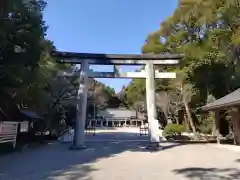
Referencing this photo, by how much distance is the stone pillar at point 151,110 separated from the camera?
13.7m

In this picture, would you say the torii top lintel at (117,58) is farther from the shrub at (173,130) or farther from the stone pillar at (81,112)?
the shrub at (173,130)

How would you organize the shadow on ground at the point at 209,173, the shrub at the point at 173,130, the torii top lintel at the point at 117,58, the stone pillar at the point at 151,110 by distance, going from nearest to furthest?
the shadow on ground at the point at 209,173 < the stone pillar at the point at 151,110 < the torii top lintel at the point at 117,58 < the shrub at the point at 173,130

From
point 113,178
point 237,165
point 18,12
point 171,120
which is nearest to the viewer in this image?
point 113,178

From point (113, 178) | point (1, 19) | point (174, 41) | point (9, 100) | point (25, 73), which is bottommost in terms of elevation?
point (113, 178)

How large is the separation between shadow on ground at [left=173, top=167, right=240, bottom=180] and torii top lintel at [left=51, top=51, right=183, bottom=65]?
328 inches

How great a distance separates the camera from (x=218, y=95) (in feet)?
69.2

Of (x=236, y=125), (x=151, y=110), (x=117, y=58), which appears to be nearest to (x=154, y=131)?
(x=151, y=110)

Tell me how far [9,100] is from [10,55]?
209 cm

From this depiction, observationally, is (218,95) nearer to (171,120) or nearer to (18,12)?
(171,120)

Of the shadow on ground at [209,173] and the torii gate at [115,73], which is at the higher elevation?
the torii gate at [115,73]

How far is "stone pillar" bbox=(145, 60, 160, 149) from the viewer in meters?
13.7

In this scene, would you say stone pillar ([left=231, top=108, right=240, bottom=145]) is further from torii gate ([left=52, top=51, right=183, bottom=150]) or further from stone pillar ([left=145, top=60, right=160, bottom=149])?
stone pillar ([left=145, top=60, right=160, bottom=149])

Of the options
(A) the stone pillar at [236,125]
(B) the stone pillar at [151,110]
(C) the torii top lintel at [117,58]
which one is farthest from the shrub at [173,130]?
(C) the torii top lintel at [117,58]

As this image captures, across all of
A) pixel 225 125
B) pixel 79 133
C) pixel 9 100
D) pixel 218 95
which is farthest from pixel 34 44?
pixel 225 125
